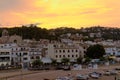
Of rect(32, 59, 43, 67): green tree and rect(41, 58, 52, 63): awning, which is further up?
rect(41, 58, 52, 63): awning

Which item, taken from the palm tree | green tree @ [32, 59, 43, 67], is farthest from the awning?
the palm tree

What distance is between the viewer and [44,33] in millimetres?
119812

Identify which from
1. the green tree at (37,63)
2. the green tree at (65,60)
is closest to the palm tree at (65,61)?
the green tree at (65,60)

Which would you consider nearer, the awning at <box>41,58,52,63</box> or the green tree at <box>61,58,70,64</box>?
the awning at <box>41,58,52,63</box>

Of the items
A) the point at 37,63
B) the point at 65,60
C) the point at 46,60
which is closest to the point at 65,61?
the point at 65,60

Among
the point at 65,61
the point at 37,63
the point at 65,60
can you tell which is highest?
the point at 65,60

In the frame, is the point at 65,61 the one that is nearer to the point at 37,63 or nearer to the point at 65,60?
the point at 65,60

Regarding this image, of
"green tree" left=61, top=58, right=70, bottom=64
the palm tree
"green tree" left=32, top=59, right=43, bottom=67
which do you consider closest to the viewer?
"green tree" left=32, top=59, right=43, bottom=67

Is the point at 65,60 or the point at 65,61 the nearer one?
the point at 65,61

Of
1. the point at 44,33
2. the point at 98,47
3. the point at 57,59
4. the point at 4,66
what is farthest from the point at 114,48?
the point at 4,66

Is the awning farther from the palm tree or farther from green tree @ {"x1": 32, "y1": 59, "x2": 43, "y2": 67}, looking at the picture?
the palm tree

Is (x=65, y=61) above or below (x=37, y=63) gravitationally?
above

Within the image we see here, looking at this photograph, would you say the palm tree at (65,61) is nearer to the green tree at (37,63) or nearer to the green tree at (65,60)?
the green tree at (65,60)

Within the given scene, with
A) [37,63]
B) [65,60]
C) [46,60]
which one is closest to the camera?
[37,63]
